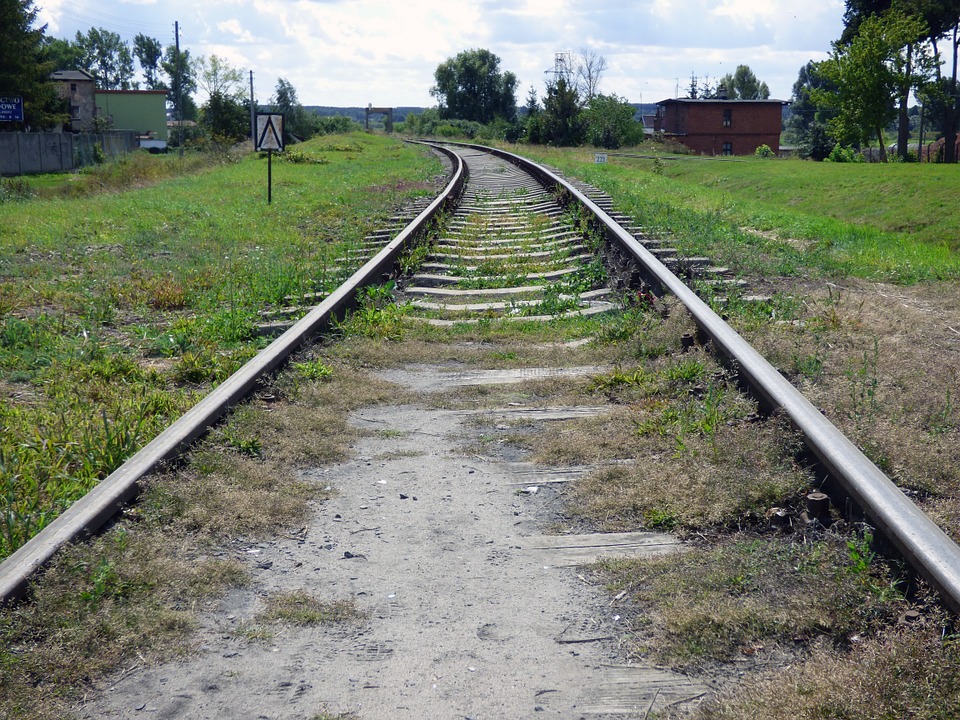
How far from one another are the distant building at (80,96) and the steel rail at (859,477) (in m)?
96.9

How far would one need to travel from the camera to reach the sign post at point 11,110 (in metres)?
38.3

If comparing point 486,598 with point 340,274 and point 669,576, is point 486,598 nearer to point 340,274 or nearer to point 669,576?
point 669,576

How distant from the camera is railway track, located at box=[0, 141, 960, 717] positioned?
2699 millimetres

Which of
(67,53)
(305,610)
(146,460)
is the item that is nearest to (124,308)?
(146,460)

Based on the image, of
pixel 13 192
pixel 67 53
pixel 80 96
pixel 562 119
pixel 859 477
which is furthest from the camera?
pixel 67 53

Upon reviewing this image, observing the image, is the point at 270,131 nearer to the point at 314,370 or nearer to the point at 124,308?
the point at 124,308

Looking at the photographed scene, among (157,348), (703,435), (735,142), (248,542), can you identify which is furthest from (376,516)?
(735,142)

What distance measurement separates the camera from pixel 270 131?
49.1 ft

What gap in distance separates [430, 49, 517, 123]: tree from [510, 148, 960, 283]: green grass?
88.9m

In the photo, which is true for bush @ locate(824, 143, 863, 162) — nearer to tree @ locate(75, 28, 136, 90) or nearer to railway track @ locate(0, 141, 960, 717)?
railway track @ locate(0, 141, 960, 717)

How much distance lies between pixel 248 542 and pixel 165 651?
29.8 inches

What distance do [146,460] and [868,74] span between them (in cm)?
5044

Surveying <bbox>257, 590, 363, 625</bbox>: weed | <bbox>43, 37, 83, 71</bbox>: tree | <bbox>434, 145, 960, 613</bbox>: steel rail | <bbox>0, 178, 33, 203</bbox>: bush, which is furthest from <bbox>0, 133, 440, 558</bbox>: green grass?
<bbox>43, 37, 83, 71</bbox>: tree

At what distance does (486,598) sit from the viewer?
3.00 metres
